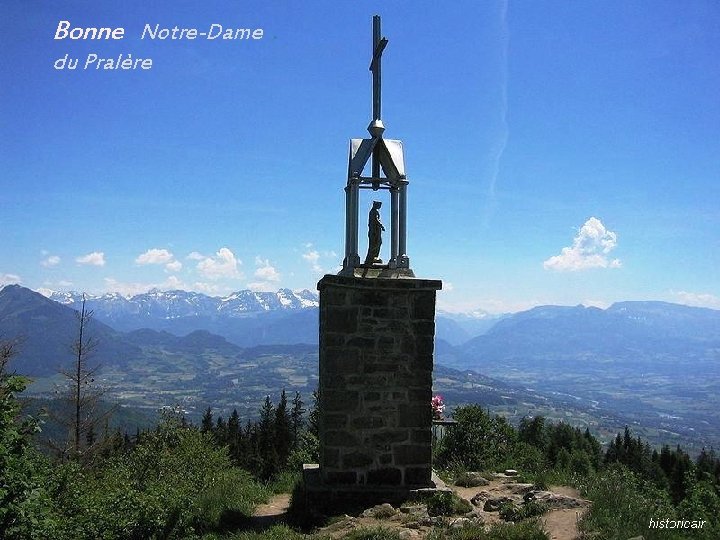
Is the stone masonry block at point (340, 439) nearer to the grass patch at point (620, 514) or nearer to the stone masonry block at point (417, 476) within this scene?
the stone masonry block at point (417, 476)

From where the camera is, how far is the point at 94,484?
1252 cm

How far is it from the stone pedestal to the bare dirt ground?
949 millimetres

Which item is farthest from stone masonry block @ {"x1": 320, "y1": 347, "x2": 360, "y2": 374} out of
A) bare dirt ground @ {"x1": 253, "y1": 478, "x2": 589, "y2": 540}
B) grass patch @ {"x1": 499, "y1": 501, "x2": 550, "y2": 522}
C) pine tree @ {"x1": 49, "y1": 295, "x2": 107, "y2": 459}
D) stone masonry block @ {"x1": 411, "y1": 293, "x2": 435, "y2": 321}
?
pine tree @ {"x1": 49, "y1": 295, "x2": 107, "y2": 459}

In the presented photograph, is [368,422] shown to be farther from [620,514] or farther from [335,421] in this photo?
[620,514]

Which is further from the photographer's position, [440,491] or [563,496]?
[440,491]

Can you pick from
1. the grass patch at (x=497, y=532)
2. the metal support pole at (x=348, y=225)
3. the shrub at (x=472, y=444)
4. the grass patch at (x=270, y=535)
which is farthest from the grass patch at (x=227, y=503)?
the shrub at (x=472, y=444)

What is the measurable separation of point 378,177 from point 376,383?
3920 mm

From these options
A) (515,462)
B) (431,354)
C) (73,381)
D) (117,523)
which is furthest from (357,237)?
(73,381)

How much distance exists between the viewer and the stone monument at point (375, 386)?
31.6 ft

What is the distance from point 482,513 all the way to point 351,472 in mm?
2214

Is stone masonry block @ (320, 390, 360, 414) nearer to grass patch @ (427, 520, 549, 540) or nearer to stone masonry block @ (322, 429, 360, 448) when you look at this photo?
stone masonry block @ (322, 429, 360, 448)

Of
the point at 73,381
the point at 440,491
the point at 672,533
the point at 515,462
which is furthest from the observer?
the point at 73,381

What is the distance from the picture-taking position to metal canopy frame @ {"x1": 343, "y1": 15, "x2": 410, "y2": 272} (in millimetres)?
10648

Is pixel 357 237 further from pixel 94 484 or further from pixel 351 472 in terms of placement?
pixel 94 484
